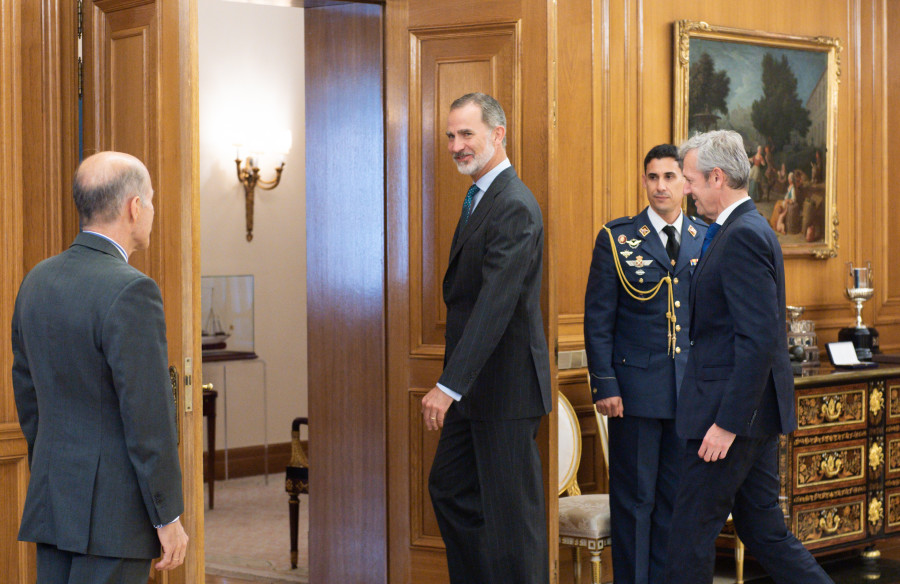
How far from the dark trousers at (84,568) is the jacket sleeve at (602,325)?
202 cm

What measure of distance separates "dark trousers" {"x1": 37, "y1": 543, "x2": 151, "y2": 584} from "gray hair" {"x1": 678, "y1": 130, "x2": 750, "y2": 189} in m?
2.09

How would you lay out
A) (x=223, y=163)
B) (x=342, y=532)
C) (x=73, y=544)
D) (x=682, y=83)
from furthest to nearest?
1. (x=223, y=163)
2. (x=682, y=83)
3. (x=342, y=532)
4. (x=73, y=544)

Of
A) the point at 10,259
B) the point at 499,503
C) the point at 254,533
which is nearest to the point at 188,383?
the point at 10,259

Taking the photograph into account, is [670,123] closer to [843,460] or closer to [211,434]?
[843,460]

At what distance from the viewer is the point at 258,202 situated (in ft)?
25.0

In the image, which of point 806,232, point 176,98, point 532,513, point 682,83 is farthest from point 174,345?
point 806,232

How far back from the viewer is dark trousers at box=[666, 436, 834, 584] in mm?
3174

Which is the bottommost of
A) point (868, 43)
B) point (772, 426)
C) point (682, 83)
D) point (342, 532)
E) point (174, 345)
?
point (342, 532)

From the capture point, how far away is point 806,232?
221 inches

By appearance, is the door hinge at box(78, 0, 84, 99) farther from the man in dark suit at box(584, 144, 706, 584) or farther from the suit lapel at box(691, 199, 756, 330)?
the suit lapel at box(691, 199, 756, 330)

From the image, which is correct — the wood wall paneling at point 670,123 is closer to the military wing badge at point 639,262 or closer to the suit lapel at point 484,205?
the military wing badge at point 639,262

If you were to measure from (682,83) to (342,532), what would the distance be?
266cm

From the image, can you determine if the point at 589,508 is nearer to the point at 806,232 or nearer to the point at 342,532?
the point at 342,532

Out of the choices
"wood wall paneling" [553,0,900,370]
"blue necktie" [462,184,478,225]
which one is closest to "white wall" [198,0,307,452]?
"wood wall paneling" [553,0,900,370]
